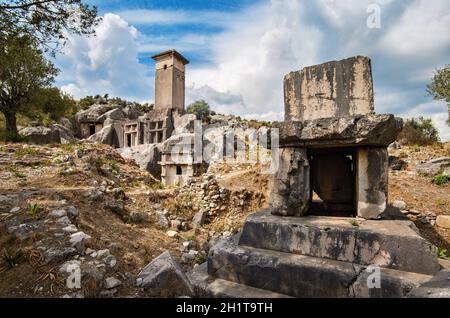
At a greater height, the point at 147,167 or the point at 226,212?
the point at 147,167

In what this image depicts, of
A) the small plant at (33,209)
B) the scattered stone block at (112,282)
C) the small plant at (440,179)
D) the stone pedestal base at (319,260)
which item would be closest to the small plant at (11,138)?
the small plant at (33,209)

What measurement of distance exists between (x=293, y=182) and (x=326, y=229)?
2.56 ft

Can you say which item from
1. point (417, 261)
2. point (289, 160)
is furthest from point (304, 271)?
point (289, 160)

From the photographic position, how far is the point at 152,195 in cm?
931

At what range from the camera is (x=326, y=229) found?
9.16 feet

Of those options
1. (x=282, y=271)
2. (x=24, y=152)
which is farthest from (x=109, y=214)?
(x=24, y=152)

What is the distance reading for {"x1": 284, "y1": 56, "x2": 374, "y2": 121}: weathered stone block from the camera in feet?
10.3

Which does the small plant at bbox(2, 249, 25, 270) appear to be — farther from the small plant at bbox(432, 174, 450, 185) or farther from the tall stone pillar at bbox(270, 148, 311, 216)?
the small plant at bbox(432, 174, 450, 185)

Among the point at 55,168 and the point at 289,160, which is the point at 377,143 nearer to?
the point at 289,160

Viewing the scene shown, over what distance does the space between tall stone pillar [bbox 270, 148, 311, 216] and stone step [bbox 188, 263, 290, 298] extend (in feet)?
3.58

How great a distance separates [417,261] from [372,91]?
201 cm

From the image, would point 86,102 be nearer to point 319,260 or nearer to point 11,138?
point 11,138

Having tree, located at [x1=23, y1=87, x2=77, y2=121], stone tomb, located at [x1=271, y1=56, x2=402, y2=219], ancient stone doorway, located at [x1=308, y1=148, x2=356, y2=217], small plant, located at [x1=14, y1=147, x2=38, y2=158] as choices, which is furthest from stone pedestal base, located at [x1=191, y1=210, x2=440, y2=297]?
tree, located at [x1=23, y1=87, x2=77, y2=121]

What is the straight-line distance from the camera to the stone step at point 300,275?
225cm
